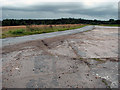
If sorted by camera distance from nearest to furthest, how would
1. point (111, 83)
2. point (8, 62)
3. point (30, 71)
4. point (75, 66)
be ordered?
point (111, 83), point (30, 71), point (75, 66), point (8, 62)

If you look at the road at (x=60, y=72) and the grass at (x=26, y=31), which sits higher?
the grass at (x=26, y=31)

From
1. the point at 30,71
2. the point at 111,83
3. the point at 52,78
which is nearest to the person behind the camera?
the point at 111,83

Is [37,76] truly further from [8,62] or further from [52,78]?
[8,62]

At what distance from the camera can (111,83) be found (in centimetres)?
359

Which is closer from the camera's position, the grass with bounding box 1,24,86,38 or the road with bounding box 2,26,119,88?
the road with bounding box 2,26,119,88

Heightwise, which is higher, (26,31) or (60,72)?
(26,31)

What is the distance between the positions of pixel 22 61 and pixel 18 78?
157 cm

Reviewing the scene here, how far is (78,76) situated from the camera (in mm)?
4020

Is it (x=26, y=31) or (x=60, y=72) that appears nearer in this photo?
(x=60, y=72)

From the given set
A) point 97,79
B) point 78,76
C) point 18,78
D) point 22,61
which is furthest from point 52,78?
point 22,61

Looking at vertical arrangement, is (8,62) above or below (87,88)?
above

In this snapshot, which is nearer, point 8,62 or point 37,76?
point 37,76

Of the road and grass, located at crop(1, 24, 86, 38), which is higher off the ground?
grass, located at crop(1, 24, 86, 38)

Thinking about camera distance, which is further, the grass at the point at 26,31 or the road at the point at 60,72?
the grass at the point at 26,31
